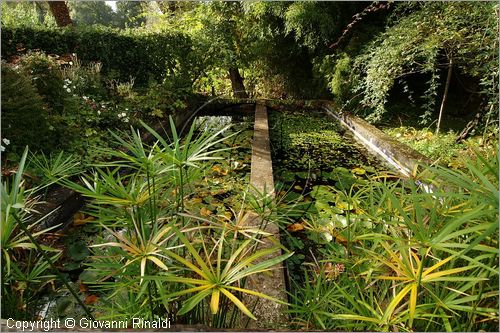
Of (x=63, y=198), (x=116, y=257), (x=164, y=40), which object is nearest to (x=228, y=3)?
(x=164, y=40)

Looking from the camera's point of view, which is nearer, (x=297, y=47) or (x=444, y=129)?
(x=444, y=129)

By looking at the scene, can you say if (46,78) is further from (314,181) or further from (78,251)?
(314,181)

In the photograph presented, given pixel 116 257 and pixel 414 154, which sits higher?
pixel 414 154

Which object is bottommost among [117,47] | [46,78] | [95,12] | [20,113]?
[20,113]

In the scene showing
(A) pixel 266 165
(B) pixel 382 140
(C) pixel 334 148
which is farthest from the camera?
(C) pixel 334 148

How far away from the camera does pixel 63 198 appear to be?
8.85 ft

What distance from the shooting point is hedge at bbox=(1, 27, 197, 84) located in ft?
23.0

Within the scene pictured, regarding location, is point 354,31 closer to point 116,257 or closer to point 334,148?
point 334,148

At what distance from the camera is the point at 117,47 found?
26.4ft

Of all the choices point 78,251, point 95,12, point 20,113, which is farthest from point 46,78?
point 95,12

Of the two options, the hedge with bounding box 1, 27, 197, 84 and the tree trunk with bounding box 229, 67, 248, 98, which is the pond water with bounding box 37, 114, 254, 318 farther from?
the tree trunk with bounding box 229, 67, 248, 98

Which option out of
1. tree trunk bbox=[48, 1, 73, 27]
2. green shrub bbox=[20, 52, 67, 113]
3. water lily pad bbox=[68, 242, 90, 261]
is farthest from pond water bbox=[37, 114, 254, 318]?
tree trunk bbox=[48, 1, 73, 27]

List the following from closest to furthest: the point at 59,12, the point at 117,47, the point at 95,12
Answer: the point at 117,47
the point at 59,12
the point at 95,12

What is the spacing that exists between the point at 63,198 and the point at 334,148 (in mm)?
3732
